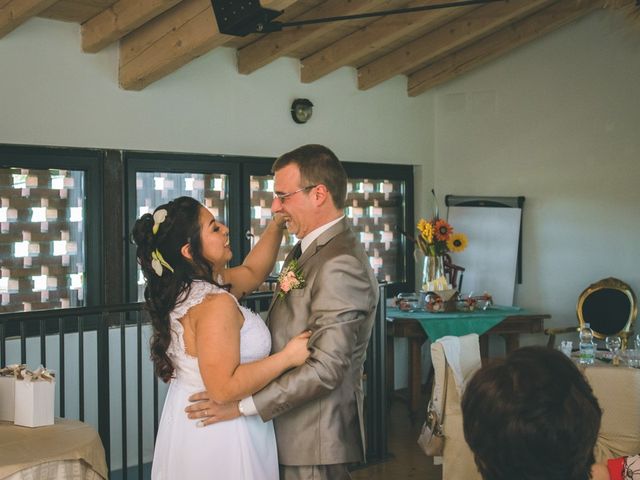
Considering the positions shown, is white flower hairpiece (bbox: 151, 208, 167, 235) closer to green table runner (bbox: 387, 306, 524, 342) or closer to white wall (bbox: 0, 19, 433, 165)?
white wall (bbox: 0, 19, 433, 165)

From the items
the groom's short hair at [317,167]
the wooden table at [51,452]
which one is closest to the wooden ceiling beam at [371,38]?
the groom's short hair at [317,167]

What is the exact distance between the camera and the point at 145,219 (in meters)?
2.66

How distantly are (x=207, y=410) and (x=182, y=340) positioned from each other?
22cm

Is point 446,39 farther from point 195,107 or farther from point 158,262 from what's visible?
point 158,262

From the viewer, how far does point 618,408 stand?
4.05 m

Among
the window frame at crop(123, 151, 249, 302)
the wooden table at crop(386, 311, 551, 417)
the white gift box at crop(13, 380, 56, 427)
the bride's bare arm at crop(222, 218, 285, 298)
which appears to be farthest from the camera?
the wooden table at crop(386, 311, 551, 417)

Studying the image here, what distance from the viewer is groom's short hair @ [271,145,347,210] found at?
2.63 m

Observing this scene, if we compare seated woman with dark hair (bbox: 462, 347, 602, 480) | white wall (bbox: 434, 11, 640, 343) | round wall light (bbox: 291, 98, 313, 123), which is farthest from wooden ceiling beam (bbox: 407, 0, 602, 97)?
seated woman with dark hair (bbox: 462, 347, 602, 480)

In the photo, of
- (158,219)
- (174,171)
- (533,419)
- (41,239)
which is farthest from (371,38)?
(533,419)

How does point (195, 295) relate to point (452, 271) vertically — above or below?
above

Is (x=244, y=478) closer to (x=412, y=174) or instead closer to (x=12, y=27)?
(x=12, y=27)

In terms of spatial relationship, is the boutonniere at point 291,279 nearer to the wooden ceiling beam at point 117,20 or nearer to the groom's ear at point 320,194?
the groom's ear at point 320,194

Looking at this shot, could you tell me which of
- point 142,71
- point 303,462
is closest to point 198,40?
point 142,71

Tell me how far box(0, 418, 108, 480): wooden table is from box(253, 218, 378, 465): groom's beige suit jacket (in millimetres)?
586
